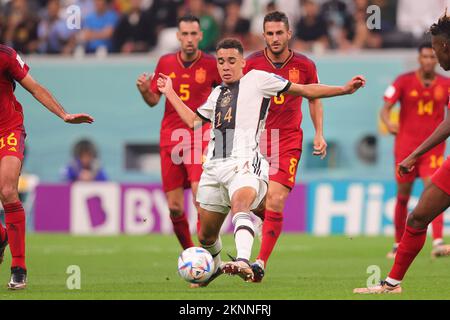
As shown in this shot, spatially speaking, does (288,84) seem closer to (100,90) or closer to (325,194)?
(325,194)

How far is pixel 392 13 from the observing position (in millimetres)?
22391

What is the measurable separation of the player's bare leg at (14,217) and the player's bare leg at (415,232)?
328cm

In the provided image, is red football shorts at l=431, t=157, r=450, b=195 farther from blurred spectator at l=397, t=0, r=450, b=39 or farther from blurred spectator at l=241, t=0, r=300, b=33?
blurred spectator at l=241, t=0, r=300, b=33

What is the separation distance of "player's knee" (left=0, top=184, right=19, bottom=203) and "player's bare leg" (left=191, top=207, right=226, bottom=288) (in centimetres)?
185

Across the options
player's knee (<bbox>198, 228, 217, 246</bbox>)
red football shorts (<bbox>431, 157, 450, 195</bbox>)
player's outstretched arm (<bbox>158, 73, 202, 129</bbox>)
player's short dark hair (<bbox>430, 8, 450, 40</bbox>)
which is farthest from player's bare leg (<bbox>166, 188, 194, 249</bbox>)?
player's short dark hair (<bbox>430, 8, 450, 40</bbox>)

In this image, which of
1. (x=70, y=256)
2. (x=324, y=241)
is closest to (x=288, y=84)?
(x=70, y=256)

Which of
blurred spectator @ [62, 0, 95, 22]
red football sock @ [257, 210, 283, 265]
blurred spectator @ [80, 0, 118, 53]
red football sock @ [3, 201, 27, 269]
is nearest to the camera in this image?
red football sock @ [3, 201, 27, 269]

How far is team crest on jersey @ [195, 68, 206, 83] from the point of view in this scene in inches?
521

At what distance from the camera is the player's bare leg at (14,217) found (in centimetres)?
1057

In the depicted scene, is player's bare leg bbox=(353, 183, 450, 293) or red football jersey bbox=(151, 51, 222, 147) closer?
player's bare leg bbox=(353, 183, 450, 293)

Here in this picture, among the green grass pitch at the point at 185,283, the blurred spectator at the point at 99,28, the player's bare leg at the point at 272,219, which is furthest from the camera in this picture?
the blurred spectator at the point at 99,28

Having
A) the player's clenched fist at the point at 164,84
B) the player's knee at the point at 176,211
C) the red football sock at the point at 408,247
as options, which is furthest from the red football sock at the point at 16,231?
the red football sock at the point at 408,247

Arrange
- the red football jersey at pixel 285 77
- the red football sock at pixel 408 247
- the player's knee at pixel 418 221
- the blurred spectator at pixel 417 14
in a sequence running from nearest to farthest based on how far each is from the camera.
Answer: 1. the player's knee at pixel 418 221
2. the red football sock at pixel 408 247
3. the red football jersey at pixel 285 77
4. the blurred spectator at pixel 417 14

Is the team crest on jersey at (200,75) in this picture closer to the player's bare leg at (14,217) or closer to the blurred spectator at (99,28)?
the player's bare leg at (14,217)
